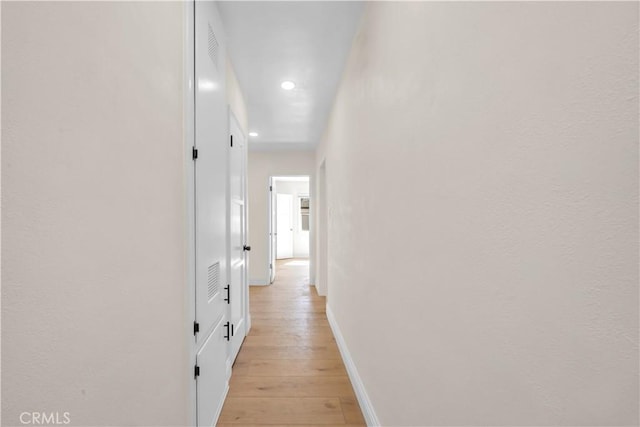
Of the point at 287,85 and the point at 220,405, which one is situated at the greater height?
the point at 287,85

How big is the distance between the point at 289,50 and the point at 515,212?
220 centimetres

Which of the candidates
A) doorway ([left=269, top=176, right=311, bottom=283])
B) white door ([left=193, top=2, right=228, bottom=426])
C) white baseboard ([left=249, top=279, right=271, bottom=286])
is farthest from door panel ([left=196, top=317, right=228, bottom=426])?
doorway ([left=269, top=176, right=311, bottom=283])

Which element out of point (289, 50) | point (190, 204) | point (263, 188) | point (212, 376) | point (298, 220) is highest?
point (289, 50)

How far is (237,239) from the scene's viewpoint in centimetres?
269

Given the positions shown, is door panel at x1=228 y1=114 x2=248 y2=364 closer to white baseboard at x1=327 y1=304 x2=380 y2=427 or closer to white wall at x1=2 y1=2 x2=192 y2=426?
white baseboard at x1=327 y1=304 x2=380 y2=427

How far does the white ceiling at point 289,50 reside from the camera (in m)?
1.87

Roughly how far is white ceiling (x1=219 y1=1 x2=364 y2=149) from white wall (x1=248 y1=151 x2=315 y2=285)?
181 centimetres

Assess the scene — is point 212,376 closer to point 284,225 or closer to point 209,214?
point 209,214

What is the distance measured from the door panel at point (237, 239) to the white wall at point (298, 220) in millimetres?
6288

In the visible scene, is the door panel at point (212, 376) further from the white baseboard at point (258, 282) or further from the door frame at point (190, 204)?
the white baseboard at point (258, 282)

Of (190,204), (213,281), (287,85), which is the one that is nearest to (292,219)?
(287,85)

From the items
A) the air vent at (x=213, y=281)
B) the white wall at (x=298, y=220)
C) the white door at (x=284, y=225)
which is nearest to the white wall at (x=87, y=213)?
the air vent at (x=213, y=281)

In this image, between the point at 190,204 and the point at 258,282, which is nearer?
the point at 190,204

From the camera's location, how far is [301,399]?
2.05m
